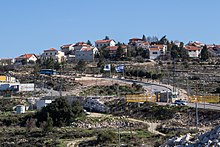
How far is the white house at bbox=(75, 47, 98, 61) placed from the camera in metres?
109

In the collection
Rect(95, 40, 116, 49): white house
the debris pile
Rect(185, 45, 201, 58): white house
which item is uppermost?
Rect(95, 40, 116, 49): white house

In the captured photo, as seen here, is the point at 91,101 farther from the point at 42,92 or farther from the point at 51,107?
the point at 42,92

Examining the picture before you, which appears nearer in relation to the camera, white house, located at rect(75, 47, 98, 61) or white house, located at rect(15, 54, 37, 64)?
white house, located at rect(75, 47, 98, 61)

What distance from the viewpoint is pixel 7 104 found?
192 ft

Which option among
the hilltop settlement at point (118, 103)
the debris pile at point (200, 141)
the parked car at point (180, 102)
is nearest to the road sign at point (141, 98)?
the hilltop settlement at point (118, 103)

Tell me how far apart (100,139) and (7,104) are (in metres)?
26.3

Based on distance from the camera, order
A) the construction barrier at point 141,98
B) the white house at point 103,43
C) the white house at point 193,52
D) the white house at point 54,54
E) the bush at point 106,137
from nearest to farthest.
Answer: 1. the bush at point 106,137
2. the construction barrier at point 141,98
3. the white house at point 193,52
4. the white house at point 54,54
5. the white house at point 103,43

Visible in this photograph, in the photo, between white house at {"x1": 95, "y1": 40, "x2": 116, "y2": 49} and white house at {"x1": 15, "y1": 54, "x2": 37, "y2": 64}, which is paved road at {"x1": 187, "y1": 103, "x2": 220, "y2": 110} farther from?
white house at {"x1": 95, "y1": 40, "x2": 116, "y2": 49}

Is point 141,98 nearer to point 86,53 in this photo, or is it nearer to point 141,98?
point 141,98

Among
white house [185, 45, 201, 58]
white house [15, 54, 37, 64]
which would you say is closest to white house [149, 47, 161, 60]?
white house [185, 45, 201, 58]

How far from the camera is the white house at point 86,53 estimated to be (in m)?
109

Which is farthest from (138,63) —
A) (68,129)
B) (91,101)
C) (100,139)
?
(100,139)

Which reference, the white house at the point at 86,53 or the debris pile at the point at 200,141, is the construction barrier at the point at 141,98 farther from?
the white house at the point at 86,53

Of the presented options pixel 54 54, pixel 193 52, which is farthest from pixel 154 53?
pixel 54 54
